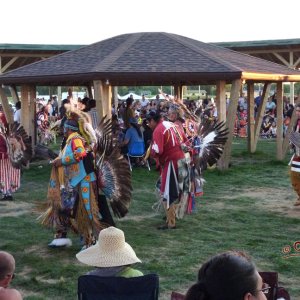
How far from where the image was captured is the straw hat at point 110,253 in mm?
4266

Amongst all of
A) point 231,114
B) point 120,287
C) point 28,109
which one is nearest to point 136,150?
Answer: point 231,114

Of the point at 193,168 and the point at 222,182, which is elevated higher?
the point at 193,168

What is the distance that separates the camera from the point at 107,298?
12.7ft

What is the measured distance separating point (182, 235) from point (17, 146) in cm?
380

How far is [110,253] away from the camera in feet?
14.2

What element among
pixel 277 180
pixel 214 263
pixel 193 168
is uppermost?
pixel 214 263

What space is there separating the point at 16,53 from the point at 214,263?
60.6 feet

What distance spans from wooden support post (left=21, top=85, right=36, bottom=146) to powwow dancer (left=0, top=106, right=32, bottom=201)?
4.49 m

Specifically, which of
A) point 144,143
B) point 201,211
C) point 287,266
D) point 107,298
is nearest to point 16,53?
point 144,143

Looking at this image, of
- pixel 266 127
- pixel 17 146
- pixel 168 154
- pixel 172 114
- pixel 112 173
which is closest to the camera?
pixel 112 173

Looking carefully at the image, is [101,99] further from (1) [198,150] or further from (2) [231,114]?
(1) [198,150]

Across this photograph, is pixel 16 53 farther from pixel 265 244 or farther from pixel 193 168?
pixel 265 244

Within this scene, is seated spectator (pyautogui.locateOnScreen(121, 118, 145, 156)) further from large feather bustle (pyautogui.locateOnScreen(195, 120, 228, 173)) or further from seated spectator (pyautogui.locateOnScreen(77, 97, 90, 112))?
seated spectator (pyautogui.locateOnScreen(77, 97, 90, 112))

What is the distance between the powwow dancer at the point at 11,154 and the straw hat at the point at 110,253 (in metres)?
6.15
